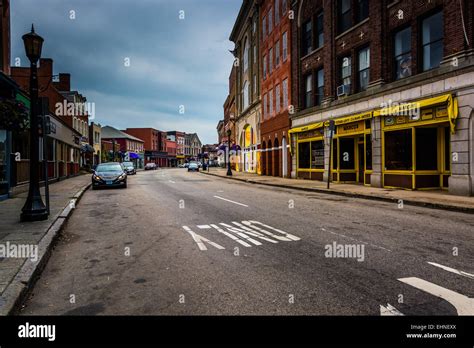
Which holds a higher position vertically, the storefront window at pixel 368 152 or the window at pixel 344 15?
the window at pixel 344 15

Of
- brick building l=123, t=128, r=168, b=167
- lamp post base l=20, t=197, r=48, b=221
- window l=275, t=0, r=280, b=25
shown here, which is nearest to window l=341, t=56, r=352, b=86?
window l=275, t=0, r=280, b=25

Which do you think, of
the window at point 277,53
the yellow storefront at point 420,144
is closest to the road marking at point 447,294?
the yellow storefront at point 420,144

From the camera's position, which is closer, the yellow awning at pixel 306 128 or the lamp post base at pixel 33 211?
the lamp post base at pixel 33 211

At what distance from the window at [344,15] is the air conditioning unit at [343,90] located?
347cm

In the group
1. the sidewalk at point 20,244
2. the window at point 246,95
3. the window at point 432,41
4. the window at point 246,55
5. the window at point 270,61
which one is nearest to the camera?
the sidewalk at point 20,244

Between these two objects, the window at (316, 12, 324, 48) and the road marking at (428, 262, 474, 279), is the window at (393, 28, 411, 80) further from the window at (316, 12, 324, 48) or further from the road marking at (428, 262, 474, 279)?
the road marking at (428, 262, 474, 279)

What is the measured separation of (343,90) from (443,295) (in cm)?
1865

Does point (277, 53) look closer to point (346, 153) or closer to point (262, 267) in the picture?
point (346, 153)

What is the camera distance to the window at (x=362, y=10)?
19.3 metres

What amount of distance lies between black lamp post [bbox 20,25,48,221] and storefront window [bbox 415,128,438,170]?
46.7 feet

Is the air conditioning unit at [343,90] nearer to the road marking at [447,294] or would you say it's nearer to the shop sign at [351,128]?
the shop sign at [351,128]

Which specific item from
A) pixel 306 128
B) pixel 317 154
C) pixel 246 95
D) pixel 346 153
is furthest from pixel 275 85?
pixel 246 95
